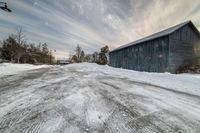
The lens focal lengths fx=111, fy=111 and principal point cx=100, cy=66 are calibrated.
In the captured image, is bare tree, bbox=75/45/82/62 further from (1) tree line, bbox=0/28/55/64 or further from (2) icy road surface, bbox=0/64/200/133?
(2) icy road surface, bbox=0/64/200/133

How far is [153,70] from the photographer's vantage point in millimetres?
13711

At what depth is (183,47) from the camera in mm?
12844

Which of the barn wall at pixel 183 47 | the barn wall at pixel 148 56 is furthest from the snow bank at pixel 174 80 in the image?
the barn wall at pixel 148 56

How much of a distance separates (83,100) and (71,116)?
859 millimetres

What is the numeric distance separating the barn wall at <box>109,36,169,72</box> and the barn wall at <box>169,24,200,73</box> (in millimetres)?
674

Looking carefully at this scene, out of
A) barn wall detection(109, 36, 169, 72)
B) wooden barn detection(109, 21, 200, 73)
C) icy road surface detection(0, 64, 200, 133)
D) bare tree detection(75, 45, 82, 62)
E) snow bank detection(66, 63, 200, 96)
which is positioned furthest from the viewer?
bare tree detection(75, 45, 82, 62)

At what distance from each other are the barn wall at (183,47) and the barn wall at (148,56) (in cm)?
67

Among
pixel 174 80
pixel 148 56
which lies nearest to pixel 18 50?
pixel 148 56

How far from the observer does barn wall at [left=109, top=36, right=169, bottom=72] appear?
12453mm

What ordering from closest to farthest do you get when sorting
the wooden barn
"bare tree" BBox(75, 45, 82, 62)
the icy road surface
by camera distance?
1. the icy road surface
2. the wooden barn
3. "bare tree" BBox(75, 45, 82, 62)

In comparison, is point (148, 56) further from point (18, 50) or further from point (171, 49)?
point (18, 50)

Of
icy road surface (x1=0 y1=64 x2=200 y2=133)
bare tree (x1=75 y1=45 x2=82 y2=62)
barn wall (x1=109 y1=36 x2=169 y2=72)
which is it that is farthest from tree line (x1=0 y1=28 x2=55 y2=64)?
icy road surface (x1=0 y1=64 x2=200 y2=133)

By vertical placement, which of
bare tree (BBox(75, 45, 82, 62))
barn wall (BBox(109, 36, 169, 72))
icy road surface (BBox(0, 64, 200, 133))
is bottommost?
icy road surface (BBox(0, 64, 200, 133))

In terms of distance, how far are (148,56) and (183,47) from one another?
12.5 feet
